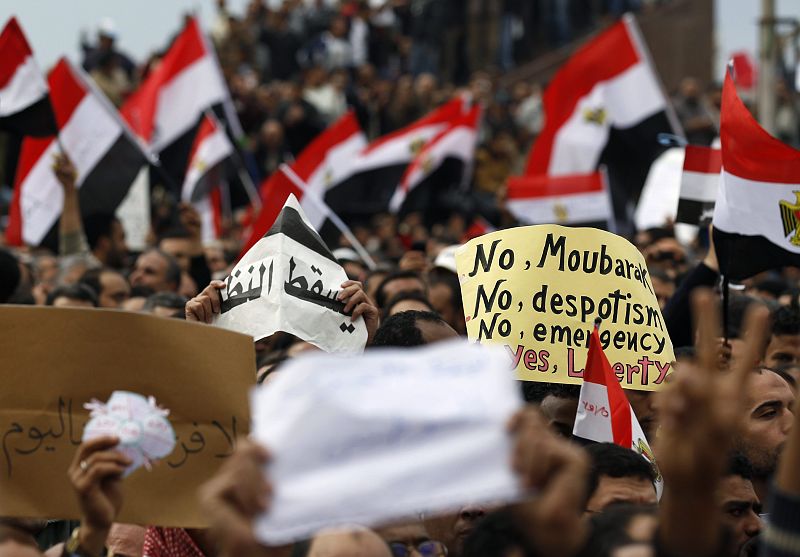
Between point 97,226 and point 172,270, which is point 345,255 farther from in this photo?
point 97,226

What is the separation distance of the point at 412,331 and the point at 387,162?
775 cm

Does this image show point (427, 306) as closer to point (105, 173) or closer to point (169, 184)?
point (105, 173)

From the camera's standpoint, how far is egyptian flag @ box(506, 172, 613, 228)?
34.0 feet

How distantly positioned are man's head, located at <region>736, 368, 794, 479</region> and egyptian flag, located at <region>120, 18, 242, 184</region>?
737 cm

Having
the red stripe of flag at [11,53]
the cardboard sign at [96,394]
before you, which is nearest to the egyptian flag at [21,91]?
the red stripe of flag at [11,53]

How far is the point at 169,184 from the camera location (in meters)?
10.8

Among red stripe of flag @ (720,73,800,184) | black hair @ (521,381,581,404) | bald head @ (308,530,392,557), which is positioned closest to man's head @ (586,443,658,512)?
bald head @ (308,530,392,557)

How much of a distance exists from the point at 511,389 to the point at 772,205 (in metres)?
3.70

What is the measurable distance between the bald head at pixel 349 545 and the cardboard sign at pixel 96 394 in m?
0.59

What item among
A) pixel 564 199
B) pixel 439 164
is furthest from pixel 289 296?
pixel 439 164

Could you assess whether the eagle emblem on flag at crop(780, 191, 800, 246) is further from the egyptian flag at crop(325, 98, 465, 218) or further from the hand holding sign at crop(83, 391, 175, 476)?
the egyptian flag at crop(325, 98, 465, 218)

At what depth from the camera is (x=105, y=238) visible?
9906mm

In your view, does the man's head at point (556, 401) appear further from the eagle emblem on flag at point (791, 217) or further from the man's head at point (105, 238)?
the man's head at point (105, 238)

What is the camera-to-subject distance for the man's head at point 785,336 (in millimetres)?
6684
